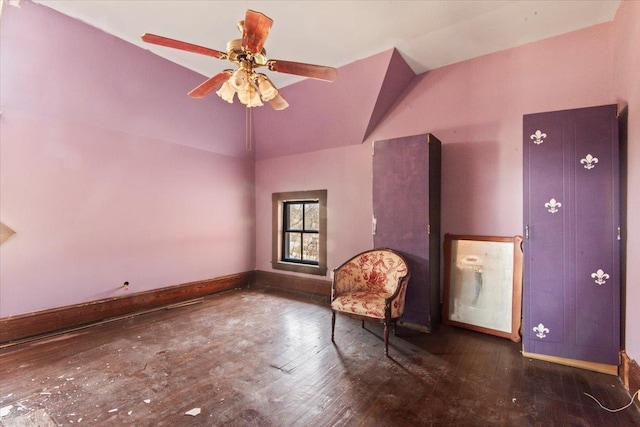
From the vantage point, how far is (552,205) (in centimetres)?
245

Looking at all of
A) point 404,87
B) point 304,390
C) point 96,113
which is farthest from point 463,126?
point 96,113

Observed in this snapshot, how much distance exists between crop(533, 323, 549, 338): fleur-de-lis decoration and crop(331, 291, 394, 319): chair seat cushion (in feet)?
4.35

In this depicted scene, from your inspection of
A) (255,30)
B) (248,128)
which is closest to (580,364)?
(255,30)

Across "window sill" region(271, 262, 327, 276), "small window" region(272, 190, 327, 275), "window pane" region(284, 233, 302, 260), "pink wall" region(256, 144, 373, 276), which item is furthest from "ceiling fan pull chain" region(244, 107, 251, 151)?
"window sill" region(271, 262, 327, 276)

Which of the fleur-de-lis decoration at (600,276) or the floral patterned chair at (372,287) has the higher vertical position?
the fleur-de-lis decoration at (600,276)

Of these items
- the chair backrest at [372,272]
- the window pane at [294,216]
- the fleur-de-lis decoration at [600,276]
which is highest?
the window pane at [294,216]

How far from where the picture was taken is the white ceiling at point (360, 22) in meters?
2.53

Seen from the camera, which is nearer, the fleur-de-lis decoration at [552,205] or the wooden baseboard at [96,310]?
the fleur-de-lis decoration at [552,205]

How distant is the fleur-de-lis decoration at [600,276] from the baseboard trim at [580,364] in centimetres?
67

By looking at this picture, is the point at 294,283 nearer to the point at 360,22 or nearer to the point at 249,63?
the point at 249,63

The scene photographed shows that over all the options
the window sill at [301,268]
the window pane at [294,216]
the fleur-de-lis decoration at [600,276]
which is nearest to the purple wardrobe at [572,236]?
the fleur-de-lis decoration at [600,276]

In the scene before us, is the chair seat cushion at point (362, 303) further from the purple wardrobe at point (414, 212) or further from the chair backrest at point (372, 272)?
the purple wardrobe at point (414, 212)

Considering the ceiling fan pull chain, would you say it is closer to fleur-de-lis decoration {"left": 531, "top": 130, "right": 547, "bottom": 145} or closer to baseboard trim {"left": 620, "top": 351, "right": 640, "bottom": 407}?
fleur-de-lis decoration {"left": 531, "top": 130, "right": 547, "bottom": 145}

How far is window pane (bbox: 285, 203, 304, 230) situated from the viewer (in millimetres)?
5184
